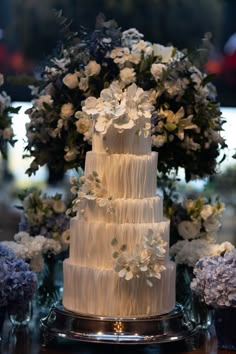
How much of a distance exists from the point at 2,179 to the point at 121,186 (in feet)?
5.67

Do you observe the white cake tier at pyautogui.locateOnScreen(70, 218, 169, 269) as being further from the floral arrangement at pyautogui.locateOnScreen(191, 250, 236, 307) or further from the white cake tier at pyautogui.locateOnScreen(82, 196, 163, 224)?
the floral arrangement at pyautogui.locateOnScreen(191, 250, 236, 307)

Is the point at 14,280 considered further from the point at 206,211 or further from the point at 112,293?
the point at 206,211

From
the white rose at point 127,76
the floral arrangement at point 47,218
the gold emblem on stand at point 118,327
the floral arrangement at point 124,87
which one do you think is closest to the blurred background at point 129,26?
the floral arrangement at point 47,218

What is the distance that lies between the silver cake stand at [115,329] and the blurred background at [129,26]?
48.7 inches

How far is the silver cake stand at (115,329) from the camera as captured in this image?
2.84 metres

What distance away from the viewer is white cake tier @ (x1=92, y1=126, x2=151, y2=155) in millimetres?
2918

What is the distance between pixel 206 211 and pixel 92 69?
632 millimetres

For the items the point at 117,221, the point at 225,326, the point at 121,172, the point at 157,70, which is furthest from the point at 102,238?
the point at 157,70

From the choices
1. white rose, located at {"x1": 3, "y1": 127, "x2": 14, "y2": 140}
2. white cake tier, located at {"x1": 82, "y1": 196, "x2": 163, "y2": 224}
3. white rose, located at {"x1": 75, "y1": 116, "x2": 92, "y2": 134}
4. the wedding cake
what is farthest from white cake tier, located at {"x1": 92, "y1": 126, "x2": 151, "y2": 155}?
white rose, located at {"x1": 3, "y1": 127, "x2": 14, "y2": 140}

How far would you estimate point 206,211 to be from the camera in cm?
338

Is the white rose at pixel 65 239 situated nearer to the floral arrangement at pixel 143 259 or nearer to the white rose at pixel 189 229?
the white rose at pixel 189 229

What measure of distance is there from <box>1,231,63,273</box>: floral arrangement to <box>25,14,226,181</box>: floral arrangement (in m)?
0.23

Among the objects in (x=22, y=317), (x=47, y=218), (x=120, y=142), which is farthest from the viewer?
(x=47, y=218)

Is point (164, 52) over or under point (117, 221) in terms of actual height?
over
